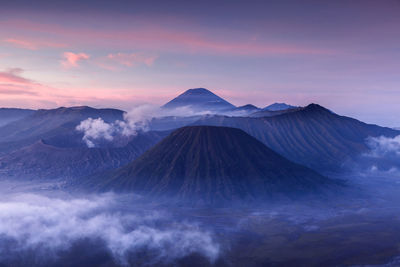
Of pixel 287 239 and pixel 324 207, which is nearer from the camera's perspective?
pixel 287 239

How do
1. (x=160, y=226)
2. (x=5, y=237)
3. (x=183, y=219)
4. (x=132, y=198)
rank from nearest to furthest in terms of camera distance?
1. (x=5, y=237)
2. (x=160, y=226)
3. (x=183, y=219)
4. (x=132, y=198)

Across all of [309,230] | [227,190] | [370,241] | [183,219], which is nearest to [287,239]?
[309,230]

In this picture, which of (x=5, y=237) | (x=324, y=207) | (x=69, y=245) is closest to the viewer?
(x=69, y=245)

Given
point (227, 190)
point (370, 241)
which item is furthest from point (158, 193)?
point (370, 241)

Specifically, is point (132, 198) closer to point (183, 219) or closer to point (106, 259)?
point (183, 219)

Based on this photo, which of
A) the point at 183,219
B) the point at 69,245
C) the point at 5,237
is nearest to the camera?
the point at 69,245

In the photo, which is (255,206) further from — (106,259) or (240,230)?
(106,259)

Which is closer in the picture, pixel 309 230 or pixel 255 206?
pixel 309 230

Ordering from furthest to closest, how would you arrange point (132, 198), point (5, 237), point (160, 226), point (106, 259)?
point (132, 198) < point (160, 226) < point (5, 237) < point (106, 259)

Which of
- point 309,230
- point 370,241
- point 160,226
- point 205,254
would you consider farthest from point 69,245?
point 370,241
